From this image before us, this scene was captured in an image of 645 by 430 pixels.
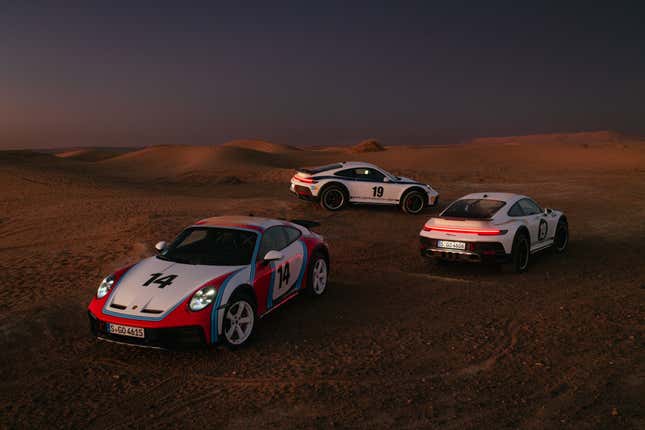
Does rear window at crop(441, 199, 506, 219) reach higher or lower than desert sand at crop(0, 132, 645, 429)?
higher

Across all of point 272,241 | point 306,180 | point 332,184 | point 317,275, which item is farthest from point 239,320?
point 306,180

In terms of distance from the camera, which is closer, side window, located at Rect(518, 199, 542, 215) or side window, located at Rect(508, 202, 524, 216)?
side window, located at Rect(508, 202, 524, 216)

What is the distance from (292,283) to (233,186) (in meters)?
20.4

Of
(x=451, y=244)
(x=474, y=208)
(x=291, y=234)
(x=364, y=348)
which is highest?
(x=474, y=208)

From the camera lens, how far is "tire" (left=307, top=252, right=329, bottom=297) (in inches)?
316

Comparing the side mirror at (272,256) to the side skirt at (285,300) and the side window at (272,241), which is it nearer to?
the side window at (272,241)

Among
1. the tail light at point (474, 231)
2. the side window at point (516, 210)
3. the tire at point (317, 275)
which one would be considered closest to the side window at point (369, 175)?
the side window at point (516, 210)

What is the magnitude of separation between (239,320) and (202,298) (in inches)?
22.3

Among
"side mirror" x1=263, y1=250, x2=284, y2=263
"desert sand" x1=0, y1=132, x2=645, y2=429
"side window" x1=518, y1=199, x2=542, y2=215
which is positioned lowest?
"desert sand" x1=0, y1=132, x2=645, y2=429

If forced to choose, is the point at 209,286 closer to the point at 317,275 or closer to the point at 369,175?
the point at 317,275

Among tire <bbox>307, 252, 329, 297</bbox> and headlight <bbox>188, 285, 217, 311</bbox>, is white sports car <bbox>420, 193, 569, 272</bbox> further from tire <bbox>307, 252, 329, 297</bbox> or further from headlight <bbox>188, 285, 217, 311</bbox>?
headlight <bbox>188, 285, 217, 311</bbox>

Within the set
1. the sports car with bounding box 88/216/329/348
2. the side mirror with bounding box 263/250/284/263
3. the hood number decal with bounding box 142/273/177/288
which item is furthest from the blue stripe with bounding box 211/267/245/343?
the side mirror with bounding box 263/250/284/263

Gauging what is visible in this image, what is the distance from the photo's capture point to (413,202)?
16750 mm

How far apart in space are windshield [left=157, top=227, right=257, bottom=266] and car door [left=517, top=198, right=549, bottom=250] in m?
5.60
